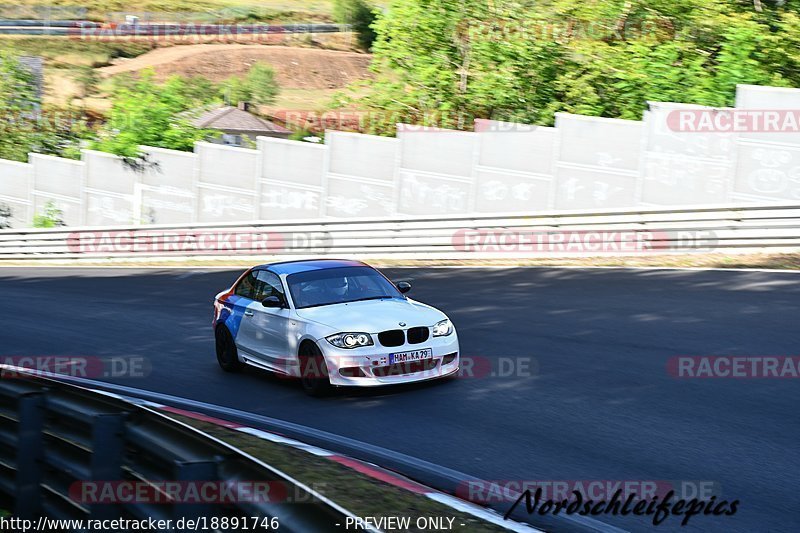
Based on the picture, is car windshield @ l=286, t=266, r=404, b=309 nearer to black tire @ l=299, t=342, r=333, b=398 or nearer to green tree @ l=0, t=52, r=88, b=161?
black tire @ l=299, t=342, r=333, b=398

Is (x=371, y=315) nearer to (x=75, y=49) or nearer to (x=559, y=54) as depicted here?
(x=559, y=54)

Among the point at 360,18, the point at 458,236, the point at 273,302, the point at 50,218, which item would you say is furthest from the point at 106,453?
the point at 360,18

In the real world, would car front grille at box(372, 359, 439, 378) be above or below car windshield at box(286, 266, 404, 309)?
below

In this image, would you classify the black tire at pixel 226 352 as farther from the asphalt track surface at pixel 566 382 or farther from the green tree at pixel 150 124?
A: the green tree at pixel 150 124

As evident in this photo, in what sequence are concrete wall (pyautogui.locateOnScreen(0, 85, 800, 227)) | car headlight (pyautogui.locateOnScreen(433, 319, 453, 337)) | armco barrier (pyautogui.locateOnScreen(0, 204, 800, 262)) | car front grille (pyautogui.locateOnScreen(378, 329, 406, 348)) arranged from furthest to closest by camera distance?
concrete wall (pyautogui.locateOnScreen(0, 85, 800, 227)) < armco barrier (pyautogui.locateOnScreen(0, 204, 800, 262)) < car headlight (pyautogui.locateOnScreen(433, 319, 453, 337)) < car front grille (pyautogui.locateOnScreen(378, 329, 406, 348))

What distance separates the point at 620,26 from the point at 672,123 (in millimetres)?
12013

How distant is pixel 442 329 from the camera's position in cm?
1171

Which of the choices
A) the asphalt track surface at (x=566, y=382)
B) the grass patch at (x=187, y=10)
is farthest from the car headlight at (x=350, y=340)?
the grass patch at (x=187, y=10)

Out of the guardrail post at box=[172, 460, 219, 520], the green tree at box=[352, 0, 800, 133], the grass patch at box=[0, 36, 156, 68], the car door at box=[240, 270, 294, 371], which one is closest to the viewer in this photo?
the guardrail post at box=[172, 460, 219, 520]

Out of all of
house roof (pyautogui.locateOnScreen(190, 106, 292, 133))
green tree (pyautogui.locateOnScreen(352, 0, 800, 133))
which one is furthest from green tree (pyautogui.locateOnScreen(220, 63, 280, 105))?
green tree (pyautogui.locateOnScreen(352, 0, 800, 133))

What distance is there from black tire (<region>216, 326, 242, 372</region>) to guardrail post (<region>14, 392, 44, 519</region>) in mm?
6977

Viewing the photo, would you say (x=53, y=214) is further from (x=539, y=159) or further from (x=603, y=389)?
(x=603, y=389)

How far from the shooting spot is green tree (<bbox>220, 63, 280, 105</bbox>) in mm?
93750

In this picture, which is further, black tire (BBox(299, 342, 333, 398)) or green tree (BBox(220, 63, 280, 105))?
green tree (BBox(220, 63, 280, 105))
